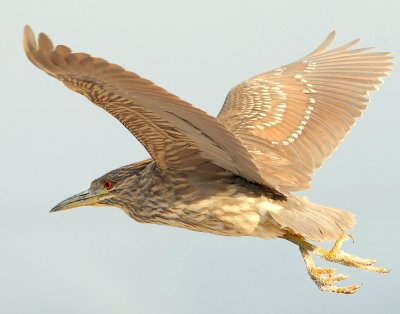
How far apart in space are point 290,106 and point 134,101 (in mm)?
2761

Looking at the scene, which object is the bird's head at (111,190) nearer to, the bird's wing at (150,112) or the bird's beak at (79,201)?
the bird's beak at (79,201)

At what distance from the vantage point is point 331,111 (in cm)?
855

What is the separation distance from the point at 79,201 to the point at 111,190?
40 centimetres

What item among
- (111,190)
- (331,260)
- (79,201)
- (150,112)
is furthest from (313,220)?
(79,201)

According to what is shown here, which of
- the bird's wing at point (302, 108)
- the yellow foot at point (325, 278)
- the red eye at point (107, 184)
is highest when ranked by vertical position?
the bird's wing at point (302, 108)

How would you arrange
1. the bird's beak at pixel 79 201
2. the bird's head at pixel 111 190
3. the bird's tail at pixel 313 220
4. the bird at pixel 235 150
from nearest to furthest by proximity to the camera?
1. the bird at pixel 235 150
2. the bird's tail at pixel 313 220
3. the bird's head at pixel 111 190
4. the bird's beak at pixel 79 201

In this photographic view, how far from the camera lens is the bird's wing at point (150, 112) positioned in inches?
A: 226

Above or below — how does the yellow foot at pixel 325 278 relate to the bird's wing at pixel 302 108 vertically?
below

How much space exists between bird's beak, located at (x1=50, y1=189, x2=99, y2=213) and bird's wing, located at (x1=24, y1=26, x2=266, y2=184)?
940 mm

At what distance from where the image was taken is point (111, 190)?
775cm

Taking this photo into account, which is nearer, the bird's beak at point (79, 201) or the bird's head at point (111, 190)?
the bird's head at point (111, 190)

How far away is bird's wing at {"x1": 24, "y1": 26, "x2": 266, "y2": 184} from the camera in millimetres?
5730

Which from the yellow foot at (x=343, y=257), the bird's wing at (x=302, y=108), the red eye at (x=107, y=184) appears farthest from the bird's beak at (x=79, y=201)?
the yellow foot at (x=343, y=257)

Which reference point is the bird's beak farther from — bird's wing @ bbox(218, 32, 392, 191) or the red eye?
bird's wing @ bbox(218, 32, 392, 191)
